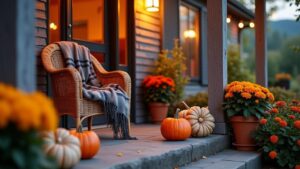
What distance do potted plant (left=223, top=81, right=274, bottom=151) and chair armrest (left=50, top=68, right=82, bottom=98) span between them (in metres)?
1.73

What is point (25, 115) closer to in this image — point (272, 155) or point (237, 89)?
point (272, 155)

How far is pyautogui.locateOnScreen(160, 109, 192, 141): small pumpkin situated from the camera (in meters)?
3.83

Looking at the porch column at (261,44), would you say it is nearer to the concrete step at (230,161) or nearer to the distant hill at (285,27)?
the concrete step at (230,161)

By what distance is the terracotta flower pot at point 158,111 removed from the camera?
6043mm

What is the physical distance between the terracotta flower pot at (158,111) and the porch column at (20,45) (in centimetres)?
422

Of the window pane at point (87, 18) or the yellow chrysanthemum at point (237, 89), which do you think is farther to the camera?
the window pane at point (87, 18)

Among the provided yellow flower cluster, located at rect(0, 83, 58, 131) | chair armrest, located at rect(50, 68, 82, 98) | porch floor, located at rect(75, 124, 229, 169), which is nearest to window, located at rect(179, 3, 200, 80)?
porch floor, located at rect(75, 124, 229, 169)

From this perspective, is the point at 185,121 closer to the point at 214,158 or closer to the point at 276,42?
the point at 214,158

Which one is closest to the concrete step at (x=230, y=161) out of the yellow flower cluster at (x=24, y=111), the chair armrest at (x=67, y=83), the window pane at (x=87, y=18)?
the chair armrest at (x=67, y=83)

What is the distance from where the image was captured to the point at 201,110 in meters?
4.31

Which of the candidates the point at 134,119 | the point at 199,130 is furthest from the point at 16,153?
the point at 134,119

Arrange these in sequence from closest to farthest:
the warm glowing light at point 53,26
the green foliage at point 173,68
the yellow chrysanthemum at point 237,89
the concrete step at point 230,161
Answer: the concrete step at point 230,161 → the yellow chrysanthemum at point 237,89 → the warm glowing light at point 53,26 → the green foliage at point 173,68

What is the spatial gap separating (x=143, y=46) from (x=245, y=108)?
231cm

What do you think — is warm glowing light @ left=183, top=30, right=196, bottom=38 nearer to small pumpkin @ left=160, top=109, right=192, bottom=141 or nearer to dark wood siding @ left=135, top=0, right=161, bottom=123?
dark wood siding @ left=135, top=0, right=161, bottom=123
